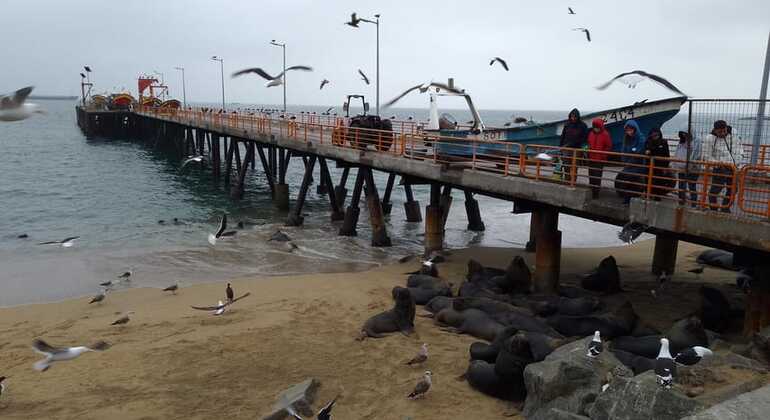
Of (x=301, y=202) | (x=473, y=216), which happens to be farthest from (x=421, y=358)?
(x=301, y=202)

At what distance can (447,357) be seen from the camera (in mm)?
9477

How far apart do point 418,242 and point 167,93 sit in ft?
257

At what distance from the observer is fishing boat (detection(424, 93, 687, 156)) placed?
14.6 m

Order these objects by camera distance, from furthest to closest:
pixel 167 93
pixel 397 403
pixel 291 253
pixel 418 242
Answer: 1. pixel 167 93
2. pixel 418 242
3. pixel 291 253
4. pixel 397 403

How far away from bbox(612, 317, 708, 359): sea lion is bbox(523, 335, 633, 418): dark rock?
5.28ft

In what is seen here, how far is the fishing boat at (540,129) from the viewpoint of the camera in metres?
14.6

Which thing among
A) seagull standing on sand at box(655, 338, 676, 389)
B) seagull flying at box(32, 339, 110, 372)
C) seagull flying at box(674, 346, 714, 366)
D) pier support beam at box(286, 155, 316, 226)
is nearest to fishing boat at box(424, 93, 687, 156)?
pier support beam at box(286, 155, 316, 226)

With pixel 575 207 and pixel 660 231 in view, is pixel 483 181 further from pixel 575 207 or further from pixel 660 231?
pixel 660 231

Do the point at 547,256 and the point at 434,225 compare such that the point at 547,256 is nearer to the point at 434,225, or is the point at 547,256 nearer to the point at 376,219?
the point at 434,225

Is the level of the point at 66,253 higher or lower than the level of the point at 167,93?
lower

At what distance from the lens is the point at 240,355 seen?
31.8 feet

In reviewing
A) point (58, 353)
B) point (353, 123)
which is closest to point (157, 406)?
point (58, 353)

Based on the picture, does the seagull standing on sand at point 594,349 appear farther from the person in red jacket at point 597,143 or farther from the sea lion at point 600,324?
the person in red jacket at point 597,143

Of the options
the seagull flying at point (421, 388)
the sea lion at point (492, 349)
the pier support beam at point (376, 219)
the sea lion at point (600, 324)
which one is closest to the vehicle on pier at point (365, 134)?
the pier support beam at point (376, 219)
